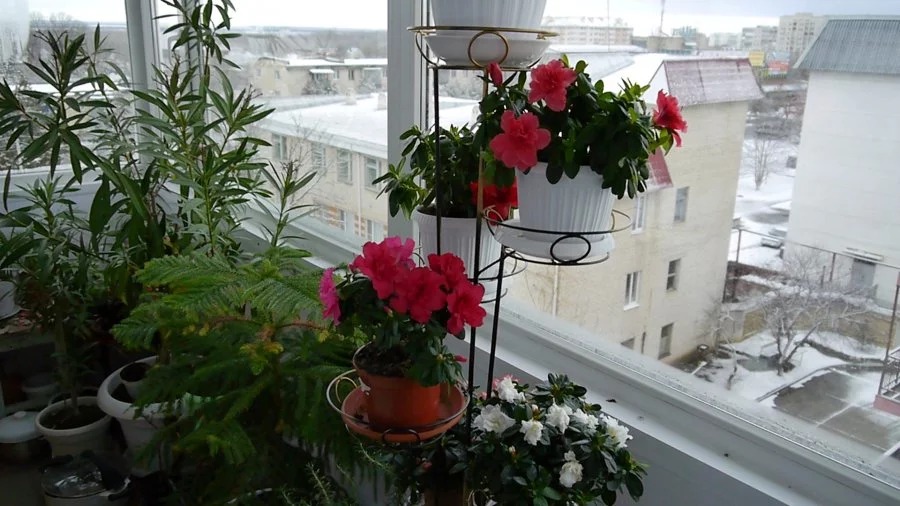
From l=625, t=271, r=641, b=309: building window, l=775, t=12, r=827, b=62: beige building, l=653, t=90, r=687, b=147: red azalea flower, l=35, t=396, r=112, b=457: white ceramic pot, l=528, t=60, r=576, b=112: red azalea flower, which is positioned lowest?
l=35, t=396, r=112, b=457: white ceramic pot

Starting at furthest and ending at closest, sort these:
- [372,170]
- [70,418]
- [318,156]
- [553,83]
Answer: [70,418]
[318,156]
[372,170]
[553,83]

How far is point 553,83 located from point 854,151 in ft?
1.51

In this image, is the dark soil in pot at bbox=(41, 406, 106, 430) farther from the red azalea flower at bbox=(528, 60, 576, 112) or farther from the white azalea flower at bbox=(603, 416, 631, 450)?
the red azalea flower at bbox=(528, 60, 576, 112)

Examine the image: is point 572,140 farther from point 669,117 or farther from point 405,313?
point 405,313

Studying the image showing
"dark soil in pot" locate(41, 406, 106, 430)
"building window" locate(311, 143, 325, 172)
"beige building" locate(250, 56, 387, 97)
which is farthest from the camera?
"dark soil in pot" locate(41, 406, 106, 430)

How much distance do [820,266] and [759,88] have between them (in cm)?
28

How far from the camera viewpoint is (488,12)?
2.89 feet

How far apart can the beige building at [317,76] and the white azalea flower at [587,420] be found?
1.09 m

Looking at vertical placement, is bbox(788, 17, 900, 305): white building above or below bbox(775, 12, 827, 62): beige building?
below

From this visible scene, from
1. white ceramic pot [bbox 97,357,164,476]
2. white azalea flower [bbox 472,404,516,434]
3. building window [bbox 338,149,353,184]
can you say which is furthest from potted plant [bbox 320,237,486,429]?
white ceramic pot [bbox 97,357,164,476]

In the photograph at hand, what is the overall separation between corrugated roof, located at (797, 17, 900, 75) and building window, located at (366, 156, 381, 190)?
3.49 feet

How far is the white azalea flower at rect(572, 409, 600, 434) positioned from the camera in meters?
0.94

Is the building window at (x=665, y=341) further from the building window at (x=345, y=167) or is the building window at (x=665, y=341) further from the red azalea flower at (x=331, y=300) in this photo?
the building window at (x=345, y=167)

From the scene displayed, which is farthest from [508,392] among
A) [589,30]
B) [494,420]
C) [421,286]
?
[589,30]
